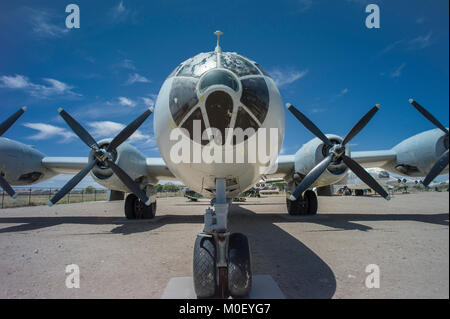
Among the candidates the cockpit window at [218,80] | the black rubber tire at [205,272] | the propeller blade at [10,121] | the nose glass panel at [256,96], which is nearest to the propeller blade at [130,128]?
the cockpit window at [218,80]

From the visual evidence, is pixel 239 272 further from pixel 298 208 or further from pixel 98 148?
pixel 298 208

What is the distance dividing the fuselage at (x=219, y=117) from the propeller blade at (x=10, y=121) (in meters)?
10.3

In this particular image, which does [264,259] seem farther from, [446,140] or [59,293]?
[446,140]

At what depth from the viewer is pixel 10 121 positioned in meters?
10.2

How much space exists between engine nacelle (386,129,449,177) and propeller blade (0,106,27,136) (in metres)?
16.3

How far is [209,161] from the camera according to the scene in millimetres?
3428

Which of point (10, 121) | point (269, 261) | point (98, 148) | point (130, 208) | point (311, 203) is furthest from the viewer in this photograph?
point (311, 203)

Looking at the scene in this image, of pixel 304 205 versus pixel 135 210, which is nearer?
pixel 135 210

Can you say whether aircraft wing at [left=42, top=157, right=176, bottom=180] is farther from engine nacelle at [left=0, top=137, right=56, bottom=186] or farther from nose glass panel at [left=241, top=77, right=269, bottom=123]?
nose glass panel at [left=241, top=77, right=269, bottom=123]

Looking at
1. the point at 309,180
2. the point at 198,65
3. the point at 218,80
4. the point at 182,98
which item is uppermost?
the point at 198,65

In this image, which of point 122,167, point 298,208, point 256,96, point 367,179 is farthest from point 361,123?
point 122,167

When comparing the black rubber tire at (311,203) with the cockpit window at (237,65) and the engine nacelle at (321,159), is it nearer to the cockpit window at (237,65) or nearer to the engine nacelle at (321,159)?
the engine nacelle at (321,159)

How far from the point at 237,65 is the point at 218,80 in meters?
0.55
